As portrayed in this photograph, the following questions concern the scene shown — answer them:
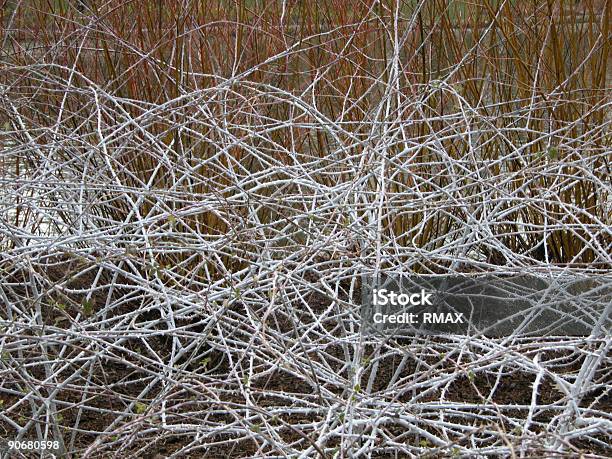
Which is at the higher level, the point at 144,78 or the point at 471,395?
the point at 144,78

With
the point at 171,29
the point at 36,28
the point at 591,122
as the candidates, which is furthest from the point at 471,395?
the point at 36,28

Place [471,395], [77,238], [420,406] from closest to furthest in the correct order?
1. [420,406]
2. [77,238]
3. [471,395]

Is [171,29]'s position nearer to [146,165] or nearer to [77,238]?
[146,165]

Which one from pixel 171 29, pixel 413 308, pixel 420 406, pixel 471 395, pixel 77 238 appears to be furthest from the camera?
pixel 171 29

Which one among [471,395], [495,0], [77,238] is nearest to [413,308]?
[471,395]

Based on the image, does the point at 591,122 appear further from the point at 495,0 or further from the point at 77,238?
the point at 77,238

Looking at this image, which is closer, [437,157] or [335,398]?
[335,398]

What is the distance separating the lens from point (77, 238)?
279cm

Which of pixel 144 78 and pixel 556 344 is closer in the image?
pixel 556 344

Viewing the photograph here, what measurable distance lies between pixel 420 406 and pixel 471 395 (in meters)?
1.07

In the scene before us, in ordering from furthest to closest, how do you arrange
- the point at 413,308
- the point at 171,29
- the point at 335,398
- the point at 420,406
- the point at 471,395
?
1. the point at 171,29
2. the point at 471,395
3. the point at 413,308
4. the point at 420,406
5. the point at 335,398

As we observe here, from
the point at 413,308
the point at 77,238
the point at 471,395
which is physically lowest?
the point at 471,395

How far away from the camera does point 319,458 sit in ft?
8.08

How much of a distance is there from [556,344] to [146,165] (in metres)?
2.30
